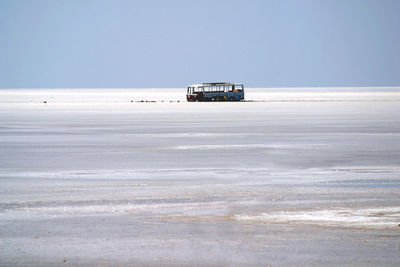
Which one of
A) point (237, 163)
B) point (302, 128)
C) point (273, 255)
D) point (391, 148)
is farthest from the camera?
point (302, 128)

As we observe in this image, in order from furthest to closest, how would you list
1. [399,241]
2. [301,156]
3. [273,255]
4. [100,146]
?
[100,146] → [301,156] → [399,241] → [273,255]

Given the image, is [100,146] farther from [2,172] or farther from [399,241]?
[399,241]

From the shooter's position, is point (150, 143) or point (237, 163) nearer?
point (237, 163)

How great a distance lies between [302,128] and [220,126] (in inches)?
178

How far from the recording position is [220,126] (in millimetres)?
38406

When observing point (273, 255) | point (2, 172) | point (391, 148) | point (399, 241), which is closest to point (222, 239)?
point (273, 255)

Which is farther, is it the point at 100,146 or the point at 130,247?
the point at 100,146

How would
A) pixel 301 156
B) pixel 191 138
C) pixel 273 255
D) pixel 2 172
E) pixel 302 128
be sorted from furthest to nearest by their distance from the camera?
1. pixel 302 128
2. pixel 191 138
3. pixel 301 156
4. pixel 2 172
5. pixel 273 255

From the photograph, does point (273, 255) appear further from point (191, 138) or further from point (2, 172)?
point (191, 138)

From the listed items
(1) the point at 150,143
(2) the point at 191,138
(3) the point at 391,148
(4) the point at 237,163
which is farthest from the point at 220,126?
(4) the point at 237,163

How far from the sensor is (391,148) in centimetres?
2452

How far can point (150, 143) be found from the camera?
2764 centimetres

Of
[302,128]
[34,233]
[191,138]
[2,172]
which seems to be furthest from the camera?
[302,128]

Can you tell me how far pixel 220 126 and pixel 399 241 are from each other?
28.4 metres
